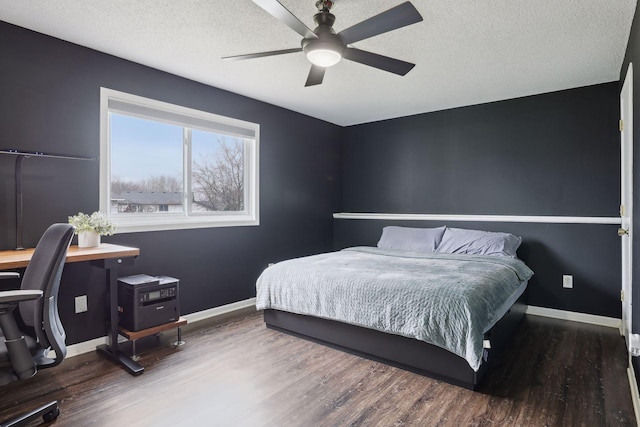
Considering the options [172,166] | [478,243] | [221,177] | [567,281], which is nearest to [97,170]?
[172,166]

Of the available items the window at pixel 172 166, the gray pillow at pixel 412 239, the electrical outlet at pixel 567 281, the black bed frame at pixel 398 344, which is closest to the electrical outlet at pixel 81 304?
the window at pixel 172 166

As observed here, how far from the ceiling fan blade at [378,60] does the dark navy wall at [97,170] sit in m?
1.94

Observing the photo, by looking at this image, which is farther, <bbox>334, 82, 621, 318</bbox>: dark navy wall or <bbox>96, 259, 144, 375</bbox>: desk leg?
<bbox>334, 82, 621, 318</bbox>: dark navy wall

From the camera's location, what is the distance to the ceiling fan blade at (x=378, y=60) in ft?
7.45

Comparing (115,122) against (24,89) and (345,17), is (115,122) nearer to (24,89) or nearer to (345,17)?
(24,89)

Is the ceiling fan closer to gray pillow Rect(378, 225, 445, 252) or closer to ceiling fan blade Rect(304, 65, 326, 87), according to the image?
ceiling fan blade Rect(304, 65, 326, 87)

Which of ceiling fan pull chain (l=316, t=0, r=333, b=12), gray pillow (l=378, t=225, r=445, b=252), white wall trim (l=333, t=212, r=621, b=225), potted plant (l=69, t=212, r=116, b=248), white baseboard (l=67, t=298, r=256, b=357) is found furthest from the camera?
gray pillow (l=378, t=225, r=445, b=252)

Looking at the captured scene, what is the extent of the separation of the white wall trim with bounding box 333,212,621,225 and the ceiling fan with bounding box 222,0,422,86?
2505 mm

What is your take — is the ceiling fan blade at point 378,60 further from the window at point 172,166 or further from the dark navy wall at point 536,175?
the dark navy wall at point 536,175

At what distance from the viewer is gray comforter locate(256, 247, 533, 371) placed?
7.43ft

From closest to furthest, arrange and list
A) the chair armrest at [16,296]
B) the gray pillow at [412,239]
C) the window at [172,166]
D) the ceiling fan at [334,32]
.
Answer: the chair armrest at [16,296]
the ceiling fan at [334,32]
the window at [172,166]
the gray pillow at [412,239]

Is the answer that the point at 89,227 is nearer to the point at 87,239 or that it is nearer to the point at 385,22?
the point at 87,239

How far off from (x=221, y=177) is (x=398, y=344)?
259cm

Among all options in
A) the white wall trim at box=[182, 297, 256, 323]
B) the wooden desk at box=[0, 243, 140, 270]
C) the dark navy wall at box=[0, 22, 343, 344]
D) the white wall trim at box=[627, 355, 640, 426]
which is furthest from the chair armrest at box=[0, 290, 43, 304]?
the white wall trim at box=[627, 355, 640, 426]
